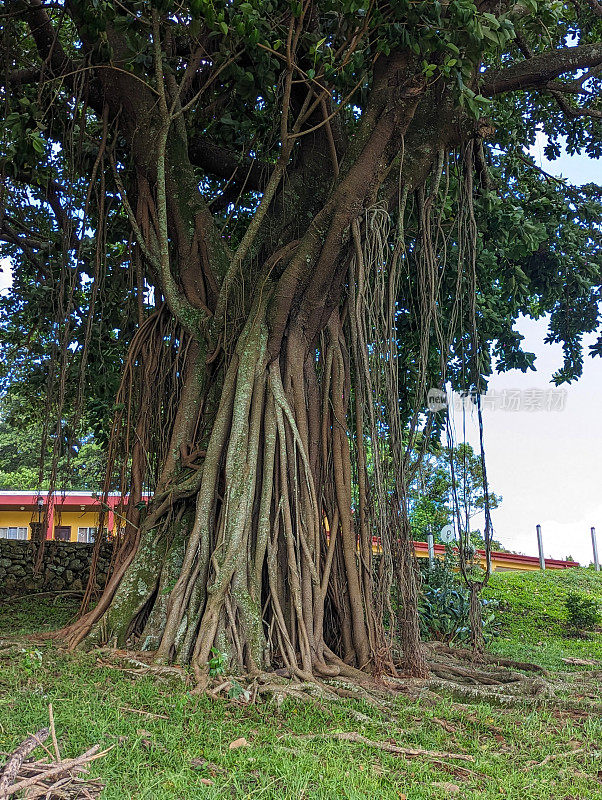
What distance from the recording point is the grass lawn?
202 centimetres

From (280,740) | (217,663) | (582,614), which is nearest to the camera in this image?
(280,740)

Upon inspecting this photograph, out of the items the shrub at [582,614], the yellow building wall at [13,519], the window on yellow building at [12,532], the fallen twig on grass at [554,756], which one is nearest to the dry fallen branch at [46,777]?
the fallen twig on grass at [554,756]

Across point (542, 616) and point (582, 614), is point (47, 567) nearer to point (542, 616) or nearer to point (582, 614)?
point (542, 616)

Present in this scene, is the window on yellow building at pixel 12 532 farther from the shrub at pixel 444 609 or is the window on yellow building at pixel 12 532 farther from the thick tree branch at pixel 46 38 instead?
the thick tree branch at pixel 46 38

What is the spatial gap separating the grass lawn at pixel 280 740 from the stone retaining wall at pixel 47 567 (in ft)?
13.5

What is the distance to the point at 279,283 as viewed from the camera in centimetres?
393

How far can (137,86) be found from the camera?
4.33 meters

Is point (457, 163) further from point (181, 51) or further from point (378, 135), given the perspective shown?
point (181, 51)

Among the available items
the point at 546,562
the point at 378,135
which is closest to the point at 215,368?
the point at 378,135

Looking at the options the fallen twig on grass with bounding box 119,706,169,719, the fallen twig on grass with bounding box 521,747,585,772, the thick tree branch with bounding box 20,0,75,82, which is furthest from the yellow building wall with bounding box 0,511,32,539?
the fallen twig on grass with bounding box 521,747,585,772

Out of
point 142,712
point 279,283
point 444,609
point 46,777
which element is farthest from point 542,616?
point 46,777

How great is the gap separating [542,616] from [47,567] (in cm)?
556

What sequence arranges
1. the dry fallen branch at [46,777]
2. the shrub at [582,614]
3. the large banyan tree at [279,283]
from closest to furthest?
the dry fallen branch at [46,777]
the large banyan tree at [279,283]
the shrub at [582,614]

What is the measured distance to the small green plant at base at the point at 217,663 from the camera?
302cm
